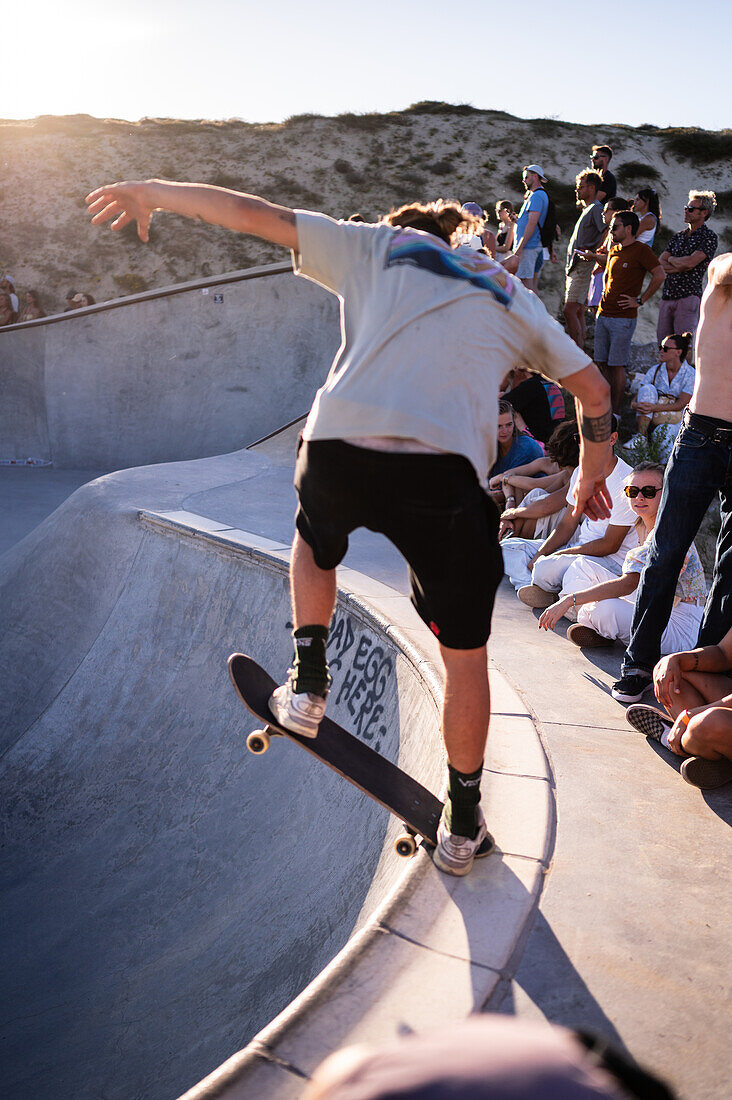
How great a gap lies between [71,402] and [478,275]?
42.7 ft

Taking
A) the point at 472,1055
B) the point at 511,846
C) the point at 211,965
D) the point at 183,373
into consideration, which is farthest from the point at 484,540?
the point at 183,373

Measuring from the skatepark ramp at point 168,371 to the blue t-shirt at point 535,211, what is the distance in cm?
383

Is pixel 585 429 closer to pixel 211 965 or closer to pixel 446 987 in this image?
pixel 446 987

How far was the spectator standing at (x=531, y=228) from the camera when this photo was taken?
971 centimetres

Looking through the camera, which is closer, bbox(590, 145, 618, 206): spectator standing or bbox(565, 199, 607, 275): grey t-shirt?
bbox(565, 199, 607, 275): grey t-shirt

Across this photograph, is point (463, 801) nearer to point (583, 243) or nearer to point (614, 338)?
point (614, 338)

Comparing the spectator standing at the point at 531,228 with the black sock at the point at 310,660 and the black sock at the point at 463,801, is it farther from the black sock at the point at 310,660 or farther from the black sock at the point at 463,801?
the black sock at the point at 463,801

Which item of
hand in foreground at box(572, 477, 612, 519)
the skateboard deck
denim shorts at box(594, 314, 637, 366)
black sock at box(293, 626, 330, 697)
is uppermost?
denim shorts at box(594, 314, 637, 366)

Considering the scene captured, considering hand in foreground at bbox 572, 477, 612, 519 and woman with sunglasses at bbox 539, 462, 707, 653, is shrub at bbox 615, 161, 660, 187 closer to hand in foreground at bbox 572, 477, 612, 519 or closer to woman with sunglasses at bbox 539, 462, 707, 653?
woman with sunglasses at bbox 539, 462, 707, 653

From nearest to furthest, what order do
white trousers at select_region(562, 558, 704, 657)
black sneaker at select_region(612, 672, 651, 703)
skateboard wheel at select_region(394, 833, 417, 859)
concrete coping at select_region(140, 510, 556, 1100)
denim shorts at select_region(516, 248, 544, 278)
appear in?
concrete coping at select_region(140, 510, 556, 1100) < skateboard wheel at select_region(394, 833, 417, 859) < black sneaker at select_region(612, 672, 651, 703) < white trousers at select_region(562, 558, 704, 657) < denim shorts at select_region(516, 248, 544, 278)

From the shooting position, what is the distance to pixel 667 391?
8.63 meters

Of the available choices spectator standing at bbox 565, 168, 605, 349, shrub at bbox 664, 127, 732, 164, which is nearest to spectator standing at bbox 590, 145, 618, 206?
spectator standing at bbox 565, 168, 605, 349

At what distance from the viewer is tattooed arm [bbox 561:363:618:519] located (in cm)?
242

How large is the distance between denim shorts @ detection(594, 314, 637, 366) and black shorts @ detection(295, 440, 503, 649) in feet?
22.7
